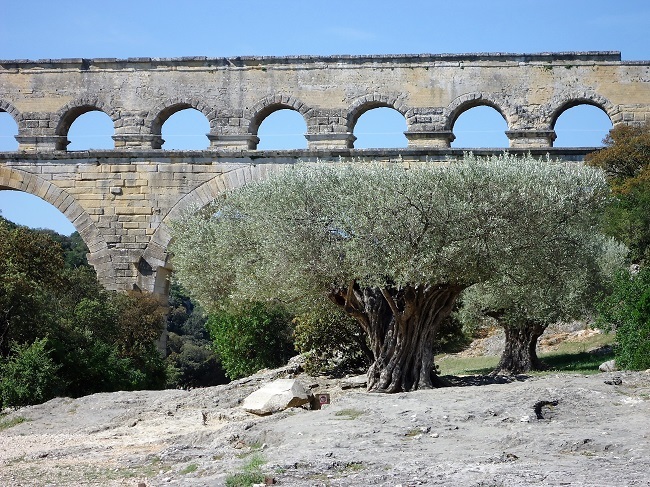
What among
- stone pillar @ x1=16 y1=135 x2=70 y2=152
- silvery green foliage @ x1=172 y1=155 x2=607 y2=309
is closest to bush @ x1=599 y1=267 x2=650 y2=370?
silvery green foliage @ x1=172 y1=155 x2=607 y2=309

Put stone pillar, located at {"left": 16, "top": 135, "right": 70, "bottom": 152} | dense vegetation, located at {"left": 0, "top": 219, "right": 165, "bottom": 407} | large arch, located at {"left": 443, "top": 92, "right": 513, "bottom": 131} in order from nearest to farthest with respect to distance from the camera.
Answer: dense vegetation, located at {"left": 0, "top": 219, "right": 165, "bottom": 407} → large arch, located at {"left": 443, "top": 92, "right": 513, "bottom": 131} → stone pillar, located at {"left": 16, "top": 135, "right": 70, "bottom": 152}

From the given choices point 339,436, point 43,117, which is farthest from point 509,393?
point 43,117

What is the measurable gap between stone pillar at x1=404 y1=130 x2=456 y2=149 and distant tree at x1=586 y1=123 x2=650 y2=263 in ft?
10.5

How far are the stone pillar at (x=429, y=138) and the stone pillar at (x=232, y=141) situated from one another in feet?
11.8

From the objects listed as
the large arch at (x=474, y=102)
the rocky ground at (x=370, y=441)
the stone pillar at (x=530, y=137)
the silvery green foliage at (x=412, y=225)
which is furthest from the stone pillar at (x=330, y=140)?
the rocky ground at (x=370, y=441)

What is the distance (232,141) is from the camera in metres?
25.8

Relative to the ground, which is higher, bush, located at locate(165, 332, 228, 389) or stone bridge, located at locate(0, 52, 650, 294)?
stone bridge, located at locate(0, 52, 650, 294)

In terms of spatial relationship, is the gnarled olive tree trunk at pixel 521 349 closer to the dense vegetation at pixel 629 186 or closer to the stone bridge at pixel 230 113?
the dense vegetation at pixel 629 186

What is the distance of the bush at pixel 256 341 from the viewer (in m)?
24.4

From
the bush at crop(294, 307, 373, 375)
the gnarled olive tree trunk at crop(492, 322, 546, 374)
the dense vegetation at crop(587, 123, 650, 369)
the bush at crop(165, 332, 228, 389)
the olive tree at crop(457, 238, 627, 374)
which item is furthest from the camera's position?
the bush at crop(165, 332, 228, 389)

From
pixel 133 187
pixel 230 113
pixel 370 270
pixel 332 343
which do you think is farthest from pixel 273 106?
pixel 370 270

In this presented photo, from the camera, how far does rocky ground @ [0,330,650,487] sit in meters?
8.84

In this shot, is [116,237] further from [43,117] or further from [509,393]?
[509,393]

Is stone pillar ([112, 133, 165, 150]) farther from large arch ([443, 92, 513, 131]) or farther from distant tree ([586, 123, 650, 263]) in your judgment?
distant tree ([586, 123, 650, 263])
